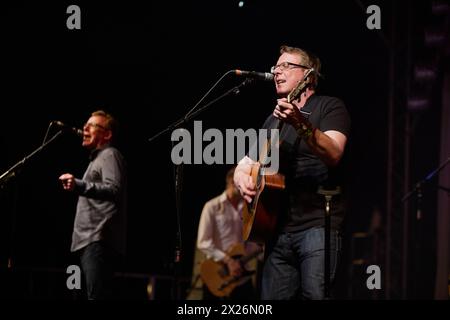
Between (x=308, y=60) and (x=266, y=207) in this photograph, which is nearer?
(x=266, y=207)

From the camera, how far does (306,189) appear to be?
11.9 ft

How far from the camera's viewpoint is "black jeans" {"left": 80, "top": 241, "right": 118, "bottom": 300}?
4.82 metres

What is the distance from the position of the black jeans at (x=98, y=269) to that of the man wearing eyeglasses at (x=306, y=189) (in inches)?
62.6

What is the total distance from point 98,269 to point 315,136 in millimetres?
2337

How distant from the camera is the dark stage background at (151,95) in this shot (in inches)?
292

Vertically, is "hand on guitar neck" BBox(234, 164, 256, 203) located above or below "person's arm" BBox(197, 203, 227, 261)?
above

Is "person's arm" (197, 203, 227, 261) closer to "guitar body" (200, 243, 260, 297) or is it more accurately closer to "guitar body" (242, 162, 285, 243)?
"guitar body" (200, 243, 260, 297)

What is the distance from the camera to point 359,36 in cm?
809

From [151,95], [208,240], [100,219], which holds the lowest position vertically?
[208,240]

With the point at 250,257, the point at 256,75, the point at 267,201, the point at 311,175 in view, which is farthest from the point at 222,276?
the point at 256,75

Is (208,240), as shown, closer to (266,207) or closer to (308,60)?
(266,207)

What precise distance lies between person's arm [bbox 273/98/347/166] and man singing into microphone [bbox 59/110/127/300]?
7.03 ft

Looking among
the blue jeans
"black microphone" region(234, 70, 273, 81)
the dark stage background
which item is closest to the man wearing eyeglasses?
the blue jeans

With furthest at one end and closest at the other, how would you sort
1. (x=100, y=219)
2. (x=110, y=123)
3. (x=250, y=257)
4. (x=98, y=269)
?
(x=250, y=257)
(x=110, y=123)
(x=100, y=219)
(x=98, y=269)
